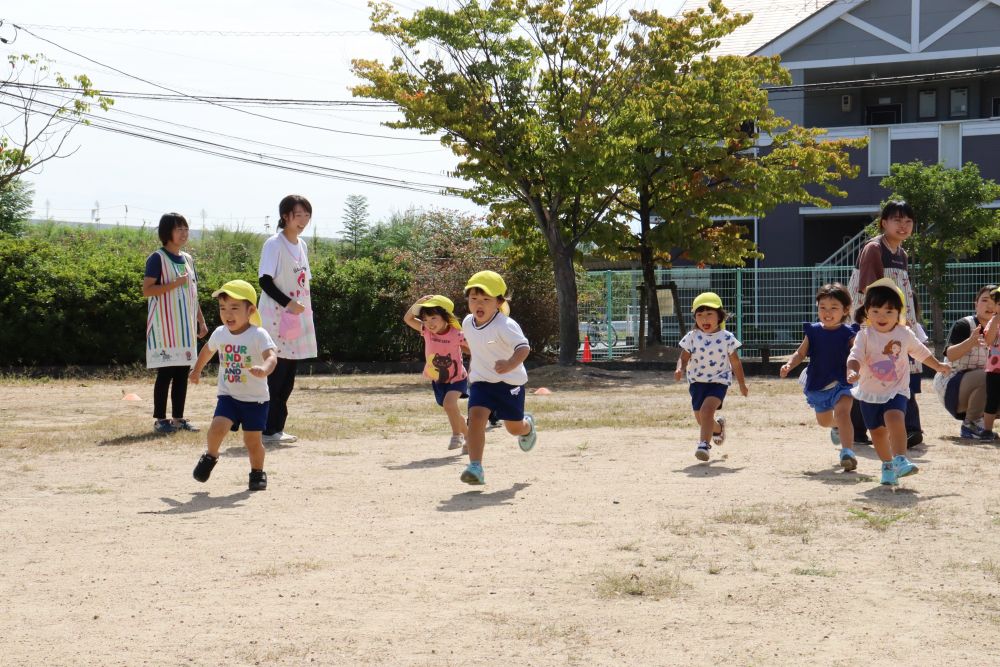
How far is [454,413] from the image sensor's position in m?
9.37

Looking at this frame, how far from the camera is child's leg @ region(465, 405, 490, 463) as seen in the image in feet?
24.7

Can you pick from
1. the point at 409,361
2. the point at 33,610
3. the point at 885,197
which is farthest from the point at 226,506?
the point at 885,197

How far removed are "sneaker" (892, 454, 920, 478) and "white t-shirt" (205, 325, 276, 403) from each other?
13.1 ft

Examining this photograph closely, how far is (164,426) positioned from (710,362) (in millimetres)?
4975

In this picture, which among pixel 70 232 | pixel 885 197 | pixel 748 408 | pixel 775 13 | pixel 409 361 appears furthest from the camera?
pixel 70 232

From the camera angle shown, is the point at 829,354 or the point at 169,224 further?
the point at 169,224

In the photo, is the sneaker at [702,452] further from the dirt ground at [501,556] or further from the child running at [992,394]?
the child running at [992,394]

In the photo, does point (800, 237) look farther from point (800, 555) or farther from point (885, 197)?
point (800, 555)

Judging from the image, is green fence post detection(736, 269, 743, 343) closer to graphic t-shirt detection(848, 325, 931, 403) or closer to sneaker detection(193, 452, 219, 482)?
graphic t-shirt detection(848, 325, 931, 403)

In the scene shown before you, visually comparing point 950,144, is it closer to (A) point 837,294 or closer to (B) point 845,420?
(A) point 837,294

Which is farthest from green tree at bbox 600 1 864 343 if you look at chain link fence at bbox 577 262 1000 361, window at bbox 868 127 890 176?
window at bbox 868 127 890 176

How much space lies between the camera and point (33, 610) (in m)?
4.46

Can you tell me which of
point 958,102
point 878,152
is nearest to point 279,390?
point 878,152

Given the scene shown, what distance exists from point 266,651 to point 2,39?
16.3m
